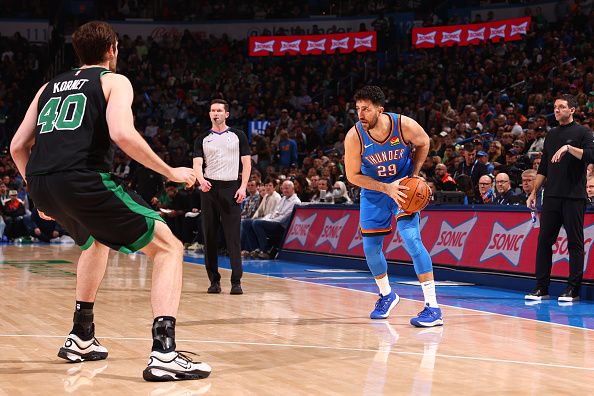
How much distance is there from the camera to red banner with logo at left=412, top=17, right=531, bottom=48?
24.8m

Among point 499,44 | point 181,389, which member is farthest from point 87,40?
point 499,44

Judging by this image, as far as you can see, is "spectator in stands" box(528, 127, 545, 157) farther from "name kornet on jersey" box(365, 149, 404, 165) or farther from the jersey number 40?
the jersey number 40

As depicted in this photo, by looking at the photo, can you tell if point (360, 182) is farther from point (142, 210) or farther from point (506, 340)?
point (142, 210)

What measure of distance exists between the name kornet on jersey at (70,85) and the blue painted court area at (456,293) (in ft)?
15.6

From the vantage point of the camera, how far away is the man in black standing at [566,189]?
8.98 m

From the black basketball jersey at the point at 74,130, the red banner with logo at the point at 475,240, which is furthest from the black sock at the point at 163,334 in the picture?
the red banner with logo at the point at 475,240

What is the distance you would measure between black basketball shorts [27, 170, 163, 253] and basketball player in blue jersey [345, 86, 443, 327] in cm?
279

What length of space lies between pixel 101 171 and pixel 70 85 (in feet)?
1.79

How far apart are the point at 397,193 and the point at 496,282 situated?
14.7 feet

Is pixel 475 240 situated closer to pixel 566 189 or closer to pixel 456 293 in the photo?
pixel 456 293

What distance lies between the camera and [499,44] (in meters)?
25.1

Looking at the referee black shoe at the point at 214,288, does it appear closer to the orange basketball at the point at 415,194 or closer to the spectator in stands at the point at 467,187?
the orange basketball at the point at 415,194

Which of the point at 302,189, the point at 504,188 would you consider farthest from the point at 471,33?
the point at 504,188

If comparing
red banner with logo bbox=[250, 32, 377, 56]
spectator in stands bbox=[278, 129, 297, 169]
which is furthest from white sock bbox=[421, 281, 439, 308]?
red banner with logo bbox=[250, 32, 377, 56]
